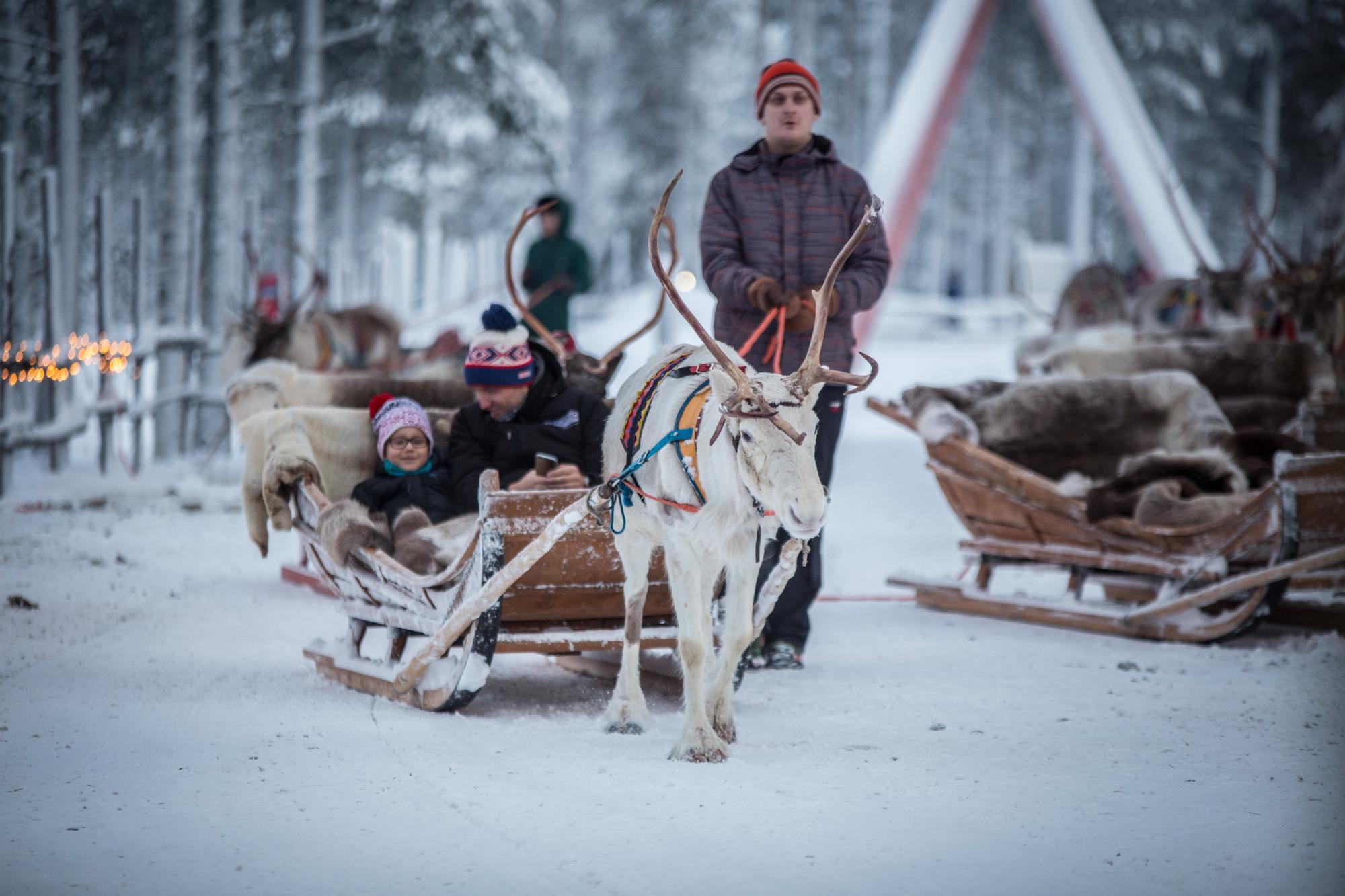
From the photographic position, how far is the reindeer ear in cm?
329

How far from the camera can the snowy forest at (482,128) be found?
11758mm

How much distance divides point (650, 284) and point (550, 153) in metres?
13.2

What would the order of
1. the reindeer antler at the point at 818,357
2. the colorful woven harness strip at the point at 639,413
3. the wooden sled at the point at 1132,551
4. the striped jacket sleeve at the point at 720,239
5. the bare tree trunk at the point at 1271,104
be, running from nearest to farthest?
1. the reindeer antler at the point at 818,357
2. the colorful woven harness strip at the point at 639,413
3. the striped jacket sleeve at the point at 720,239
4. the wooden sled at the point at 1132,551
5. the bare tree trunk at the point at 1271,104

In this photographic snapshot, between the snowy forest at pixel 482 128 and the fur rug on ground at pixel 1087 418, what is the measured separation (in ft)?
14.6

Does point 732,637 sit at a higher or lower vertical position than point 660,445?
lower

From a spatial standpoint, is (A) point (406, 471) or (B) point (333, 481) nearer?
(A) point (406, 471)

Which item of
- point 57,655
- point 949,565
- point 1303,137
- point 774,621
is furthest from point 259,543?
point 1303,137

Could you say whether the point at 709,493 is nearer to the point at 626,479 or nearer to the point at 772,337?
the point at 626,479

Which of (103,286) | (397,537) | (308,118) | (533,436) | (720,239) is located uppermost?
(308,118)

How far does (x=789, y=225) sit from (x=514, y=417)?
1220 millimetres

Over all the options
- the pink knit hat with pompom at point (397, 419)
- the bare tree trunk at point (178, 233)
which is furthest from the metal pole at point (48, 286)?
the pink knit hat with pompom at point (397, 419)

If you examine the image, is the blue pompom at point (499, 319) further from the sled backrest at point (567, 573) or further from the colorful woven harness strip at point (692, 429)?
the colorful woven harness strip at point (692, 429)

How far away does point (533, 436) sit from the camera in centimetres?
471

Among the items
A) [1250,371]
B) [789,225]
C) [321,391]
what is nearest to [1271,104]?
[1250,371]
